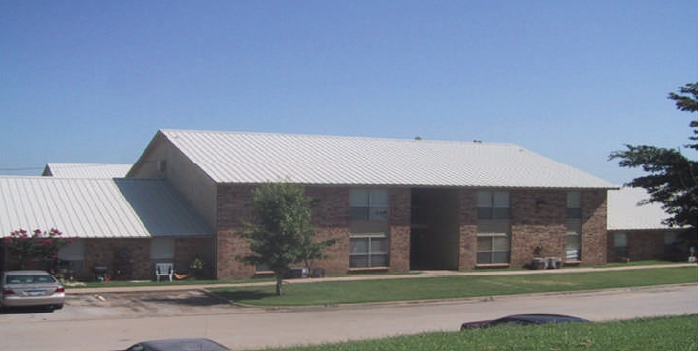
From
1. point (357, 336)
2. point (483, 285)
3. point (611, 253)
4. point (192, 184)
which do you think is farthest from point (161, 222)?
point (611, 253)

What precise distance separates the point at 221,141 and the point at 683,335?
3128cm

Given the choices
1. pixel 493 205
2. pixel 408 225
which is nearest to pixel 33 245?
pixel 408 225

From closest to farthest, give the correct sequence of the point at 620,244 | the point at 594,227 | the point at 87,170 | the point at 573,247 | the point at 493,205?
the point at 493,205, the point at 573,247, the point at 594,227, the point at 620,244, the point at 87,170

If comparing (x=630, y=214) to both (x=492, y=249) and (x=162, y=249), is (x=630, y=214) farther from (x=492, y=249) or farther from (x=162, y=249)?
(x=162, y=249)

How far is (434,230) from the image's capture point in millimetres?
43125

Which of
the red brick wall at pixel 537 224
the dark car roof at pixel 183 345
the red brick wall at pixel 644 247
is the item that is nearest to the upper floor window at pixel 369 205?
the red brick wall at pixel 537 224

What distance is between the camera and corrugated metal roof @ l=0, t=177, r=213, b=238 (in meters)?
32.8

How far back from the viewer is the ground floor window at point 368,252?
38312 millimetres

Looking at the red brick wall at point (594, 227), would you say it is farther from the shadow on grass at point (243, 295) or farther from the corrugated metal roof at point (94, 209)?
the corrugated metal roof at point (94, 209)

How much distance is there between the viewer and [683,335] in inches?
503

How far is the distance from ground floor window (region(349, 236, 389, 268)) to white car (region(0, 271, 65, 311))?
1688 centimetres

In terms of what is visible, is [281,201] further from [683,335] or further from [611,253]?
[611,253]

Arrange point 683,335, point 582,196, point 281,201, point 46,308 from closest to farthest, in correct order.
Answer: point 683,335 → point 46,308 → point 281,201 → point 582,196

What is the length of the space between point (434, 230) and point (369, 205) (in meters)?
6.16
